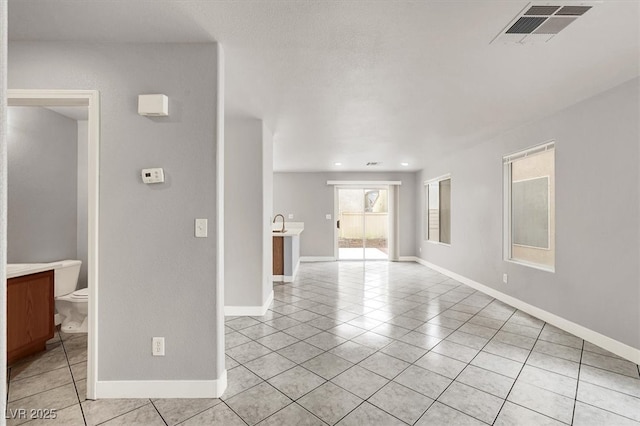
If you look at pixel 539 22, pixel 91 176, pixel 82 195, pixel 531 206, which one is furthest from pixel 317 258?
pixel 539 22

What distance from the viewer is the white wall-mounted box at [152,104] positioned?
201 cm

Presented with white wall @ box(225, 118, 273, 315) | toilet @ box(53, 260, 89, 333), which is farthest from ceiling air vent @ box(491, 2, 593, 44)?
toilet @ box(53, 260, 89, 333)

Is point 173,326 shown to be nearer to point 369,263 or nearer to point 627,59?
point 627,59

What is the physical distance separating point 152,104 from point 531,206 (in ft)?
14.6

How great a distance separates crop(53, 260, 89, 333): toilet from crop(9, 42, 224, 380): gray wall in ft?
5.03

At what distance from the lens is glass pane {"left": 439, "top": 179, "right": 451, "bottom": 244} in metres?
6.33

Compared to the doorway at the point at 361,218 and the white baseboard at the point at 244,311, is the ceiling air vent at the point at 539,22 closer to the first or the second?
the white baseboard at the point at 244,311

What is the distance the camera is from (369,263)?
795 cm

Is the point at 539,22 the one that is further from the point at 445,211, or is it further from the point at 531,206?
the point at 445,211

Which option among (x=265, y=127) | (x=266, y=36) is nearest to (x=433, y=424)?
(x=266, y=36)

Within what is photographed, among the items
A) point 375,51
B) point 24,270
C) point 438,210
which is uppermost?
point 375,51

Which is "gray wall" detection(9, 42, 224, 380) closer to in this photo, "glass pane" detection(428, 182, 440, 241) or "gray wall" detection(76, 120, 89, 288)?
"gray wall" detection(76, 120, 89, 288)

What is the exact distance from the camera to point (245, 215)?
12.3 feet

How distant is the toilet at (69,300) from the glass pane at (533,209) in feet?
17.5
